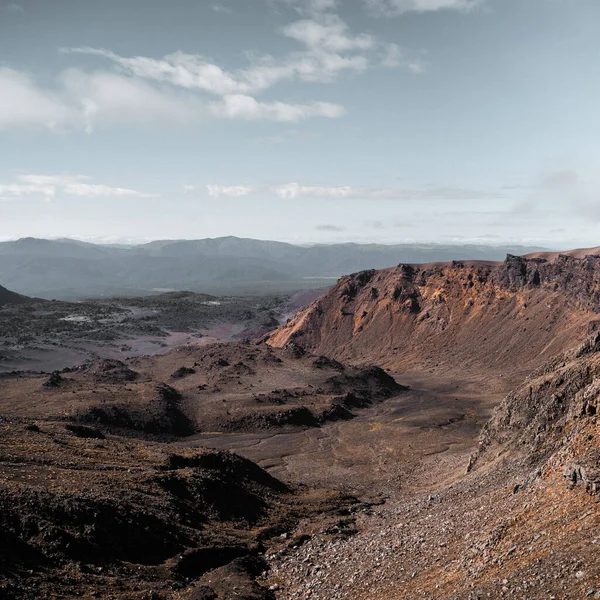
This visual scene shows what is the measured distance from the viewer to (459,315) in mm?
124125

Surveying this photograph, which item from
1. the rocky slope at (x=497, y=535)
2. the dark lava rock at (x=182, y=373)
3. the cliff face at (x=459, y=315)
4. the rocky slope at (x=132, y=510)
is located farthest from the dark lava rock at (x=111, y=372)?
the rocky slope at (x=497, y=535)

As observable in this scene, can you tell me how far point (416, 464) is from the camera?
54500 millimetres

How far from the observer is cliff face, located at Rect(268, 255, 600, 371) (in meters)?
104

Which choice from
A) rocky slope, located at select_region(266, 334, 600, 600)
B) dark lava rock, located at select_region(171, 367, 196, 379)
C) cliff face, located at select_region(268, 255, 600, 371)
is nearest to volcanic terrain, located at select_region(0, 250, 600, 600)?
rocky slope, located at select_region(266, 334, 600, 600)

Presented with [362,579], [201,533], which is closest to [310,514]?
[201,533]

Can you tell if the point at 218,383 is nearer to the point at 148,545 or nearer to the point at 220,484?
the point at 220,484

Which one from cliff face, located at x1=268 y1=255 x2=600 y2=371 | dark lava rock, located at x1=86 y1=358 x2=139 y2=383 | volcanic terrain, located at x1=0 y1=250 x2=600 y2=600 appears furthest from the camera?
cliff face, located at x1=268 y1=255 x2=600 y2=371

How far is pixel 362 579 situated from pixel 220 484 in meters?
17.3

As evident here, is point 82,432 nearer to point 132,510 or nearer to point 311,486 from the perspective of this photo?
point 132,510

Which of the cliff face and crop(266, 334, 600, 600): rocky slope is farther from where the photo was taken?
the cliff face

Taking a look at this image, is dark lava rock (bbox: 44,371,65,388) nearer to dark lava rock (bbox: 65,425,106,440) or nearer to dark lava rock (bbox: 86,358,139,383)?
dark lava rock (bbox: 86,358,139,383)

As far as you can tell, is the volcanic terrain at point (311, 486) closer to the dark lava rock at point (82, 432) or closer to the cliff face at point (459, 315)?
the dark lava rock at point (82, 432)

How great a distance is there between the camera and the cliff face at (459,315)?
104500 millimetres

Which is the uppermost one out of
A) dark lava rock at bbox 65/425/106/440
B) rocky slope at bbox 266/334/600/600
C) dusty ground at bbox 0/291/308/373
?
rocky slope at bbox 266/334/600/600
